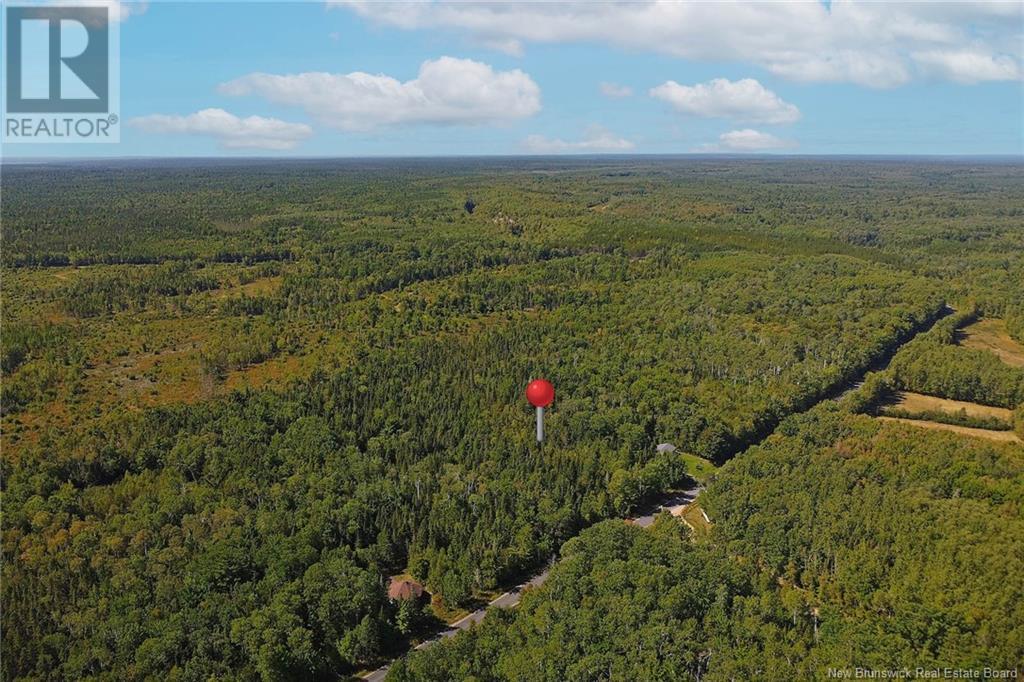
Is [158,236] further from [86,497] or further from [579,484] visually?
[579,484]

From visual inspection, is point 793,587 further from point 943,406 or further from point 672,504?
point 943,406

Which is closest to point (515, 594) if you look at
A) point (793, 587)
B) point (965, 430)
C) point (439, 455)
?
point (439, 455)

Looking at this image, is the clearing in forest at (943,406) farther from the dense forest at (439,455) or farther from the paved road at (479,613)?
the paved road at (479,613)

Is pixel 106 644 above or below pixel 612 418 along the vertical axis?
below

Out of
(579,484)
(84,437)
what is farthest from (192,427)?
(579,484)

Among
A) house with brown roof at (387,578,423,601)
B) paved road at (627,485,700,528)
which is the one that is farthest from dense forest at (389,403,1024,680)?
house with brown roof at (387,578,423,601)

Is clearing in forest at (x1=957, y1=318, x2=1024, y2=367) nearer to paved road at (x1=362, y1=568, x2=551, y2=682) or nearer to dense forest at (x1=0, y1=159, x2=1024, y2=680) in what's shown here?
dense forest at (x1=0, y1=159, x2=1024, y2=680)
